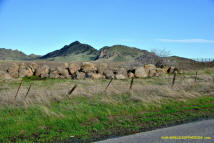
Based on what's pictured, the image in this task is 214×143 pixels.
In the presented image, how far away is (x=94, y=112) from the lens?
977cm

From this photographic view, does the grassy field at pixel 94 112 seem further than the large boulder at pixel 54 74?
No

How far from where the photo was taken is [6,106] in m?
10.2

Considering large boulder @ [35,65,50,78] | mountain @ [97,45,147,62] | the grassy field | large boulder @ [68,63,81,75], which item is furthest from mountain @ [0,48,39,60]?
the grassy field

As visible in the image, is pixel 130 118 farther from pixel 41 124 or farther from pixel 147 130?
Result: pixel 41 124

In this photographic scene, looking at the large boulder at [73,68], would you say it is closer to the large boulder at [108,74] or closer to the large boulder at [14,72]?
the large boulder at [108,74]

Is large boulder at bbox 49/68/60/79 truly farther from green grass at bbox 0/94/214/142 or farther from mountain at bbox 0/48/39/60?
mountain at bbox 0/48/39/60

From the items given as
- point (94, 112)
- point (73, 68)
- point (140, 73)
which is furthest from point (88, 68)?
point (94, 112)

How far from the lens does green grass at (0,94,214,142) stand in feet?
24.5

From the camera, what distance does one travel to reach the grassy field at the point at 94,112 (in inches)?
298

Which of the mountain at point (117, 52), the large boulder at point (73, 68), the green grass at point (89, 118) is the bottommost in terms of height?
the green grass at point (89, 118)

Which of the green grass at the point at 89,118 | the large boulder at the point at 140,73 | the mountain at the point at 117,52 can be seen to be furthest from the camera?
the mountain at the point at 117,52

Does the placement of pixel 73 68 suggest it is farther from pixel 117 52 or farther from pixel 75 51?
pixel 75 51

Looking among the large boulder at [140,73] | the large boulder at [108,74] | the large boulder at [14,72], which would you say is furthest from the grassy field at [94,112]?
the large boulder at [14,72]

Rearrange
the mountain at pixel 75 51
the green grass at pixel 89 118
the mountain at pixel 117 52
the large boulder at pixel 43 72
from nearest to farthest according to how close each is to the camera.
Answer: the green grass at pixel 89 118
the large boulder at pixel 43 72
the mountain at pixel 117 52
the mountain at pixel 75 51
